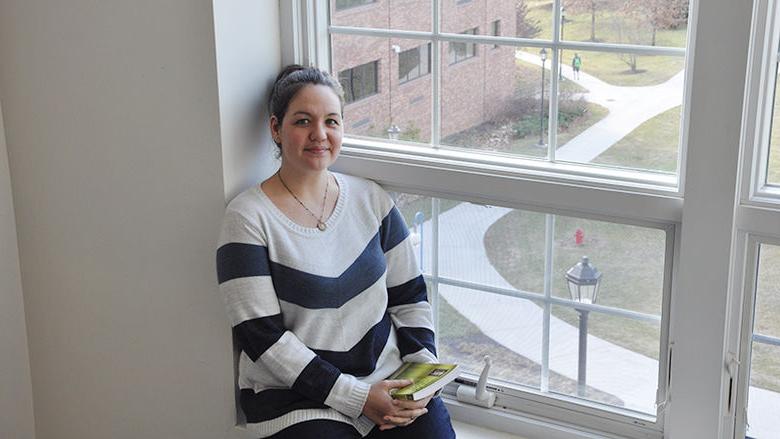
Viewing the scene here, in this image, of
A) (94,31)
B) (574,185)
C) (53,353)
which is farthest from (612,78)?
(53,353)

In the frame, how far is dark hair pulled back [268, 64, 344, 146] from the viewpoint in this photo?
2549mm

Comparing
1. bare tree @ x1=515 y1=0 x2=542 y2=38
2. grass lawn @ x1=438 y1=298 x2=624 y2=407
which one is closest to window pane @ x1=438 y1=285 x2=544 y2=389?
grass lawn @ x1=438 y1=298 x2=624 y2=407

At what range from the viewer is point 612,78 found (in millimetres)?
2406

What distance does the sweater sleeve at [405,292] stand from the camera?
8.70ft

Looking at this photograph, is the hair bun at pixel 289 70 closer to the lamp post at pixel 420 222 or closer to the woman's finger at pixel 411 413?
the lamp post at pixel 420 222

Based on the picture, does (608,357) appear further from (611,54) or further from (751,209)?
(611,54)

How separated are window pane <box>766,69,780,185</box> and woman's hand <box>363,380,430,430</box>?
2.94 feet

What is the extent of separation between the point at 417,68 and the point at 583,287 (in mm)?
646

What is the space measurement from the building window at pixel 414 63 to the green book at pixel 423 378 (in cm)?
68

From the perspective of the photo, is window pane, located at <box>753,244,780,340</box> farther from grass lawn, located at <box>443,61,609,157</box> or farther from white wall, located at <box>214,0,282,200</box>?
white wall, located at <box>214,0,282,200</box>

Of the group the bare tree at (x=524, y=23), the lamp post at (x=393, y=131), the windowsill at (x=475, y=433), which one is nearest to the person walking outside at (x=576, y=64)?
the bare tree at (x=524, y=23)

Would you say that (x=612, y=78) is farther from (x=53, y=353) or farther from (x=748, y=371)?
(x=53, y=353)

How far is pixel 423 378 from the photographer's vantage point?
8.22 feet

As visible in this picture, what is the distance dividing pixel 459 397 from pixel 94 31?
126 centimetres
